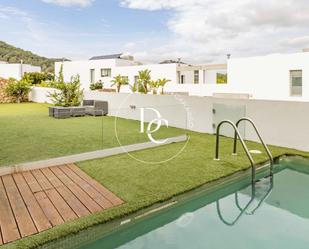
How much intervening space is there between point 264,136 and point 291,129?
0.86 m

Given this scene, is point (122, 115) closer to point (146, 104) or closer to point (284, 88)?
point (146, 104)

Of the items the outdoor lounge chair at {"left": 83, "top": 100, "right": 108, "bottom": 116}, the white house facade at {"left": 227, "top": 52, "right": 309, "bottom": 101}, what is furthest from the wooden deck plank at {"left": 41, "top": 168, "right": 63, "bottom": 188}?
the white house facade at {"left": 227, "top": 52, "right": 309, "bottom": 101}

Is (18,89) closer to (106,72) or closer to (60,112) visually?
(106,72)

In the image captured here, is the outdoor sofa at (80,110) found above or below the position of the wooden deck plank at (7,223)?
above

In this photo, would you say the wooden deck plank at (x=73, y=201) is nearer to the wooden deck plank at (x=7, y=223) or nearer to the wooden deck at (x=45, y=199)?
the wooden deck at (x=45, y=199)

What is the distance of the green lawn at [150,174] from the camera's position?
12.2 ft

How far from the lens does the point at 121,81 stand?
24.1 meters

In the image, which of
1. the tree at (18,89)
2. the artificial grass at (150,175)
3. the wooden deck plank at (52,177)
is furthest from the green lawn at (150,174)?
the tree at (18,89)

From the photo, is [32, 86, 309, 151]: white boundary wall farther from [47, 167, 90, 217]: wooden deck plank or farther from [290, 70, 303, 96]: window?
[290, 70, 303, 96]: window

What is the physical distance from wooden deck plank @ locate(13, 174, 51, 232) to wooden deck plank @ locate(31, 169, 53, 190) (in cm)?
24

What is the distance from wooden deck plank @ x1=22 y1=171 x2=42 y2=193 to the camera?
4.81 metres

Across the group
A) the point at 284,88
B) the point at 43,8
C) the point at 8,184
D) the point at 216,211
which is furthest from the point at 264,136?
the point at 43,8

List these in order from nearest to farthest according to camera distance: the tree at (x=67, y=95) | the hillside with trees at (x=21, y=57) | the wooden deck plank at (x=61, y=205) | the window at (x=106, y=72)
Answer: the wooden deck plank at (x=61, y=205) → the tree at (x=67, y=95) → the window at (x=106, y=72) → the hillside with trees at (x=21, y=57)

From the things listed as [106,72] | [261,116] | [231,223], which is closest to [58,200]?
[231,223]
